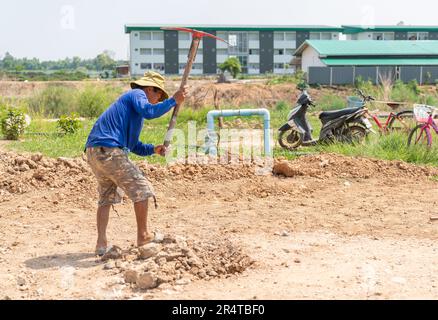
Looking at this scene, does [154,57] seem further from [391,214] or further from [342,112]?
[391,214]

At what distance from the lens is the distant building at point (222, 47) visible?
216ft

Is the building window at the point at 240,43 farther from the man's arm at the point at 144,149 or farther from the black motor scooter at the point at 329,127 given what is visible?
the man's arm at the point at 144,149

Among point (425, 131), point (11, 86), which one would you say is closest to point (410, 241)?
point (425, 131)

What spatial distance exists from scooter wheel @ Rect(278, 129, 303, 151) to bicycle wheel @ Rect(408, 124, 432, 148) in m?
2.12

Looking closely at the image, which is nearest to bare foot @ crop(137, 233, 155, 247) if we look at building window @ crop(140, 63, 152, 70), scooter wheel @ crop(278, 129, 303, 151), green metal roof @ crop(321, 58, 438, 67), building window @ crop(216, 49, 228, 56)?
scooter wheel @ crop(278, 129, 303, 151)

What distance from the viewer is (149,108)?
5012 mm

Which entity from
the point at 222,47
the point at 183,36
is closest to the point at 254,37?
the point at 222,47

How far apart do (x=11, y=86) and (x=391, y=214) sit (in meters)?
41.6

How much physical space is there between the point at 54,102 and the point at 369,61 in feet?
83.4

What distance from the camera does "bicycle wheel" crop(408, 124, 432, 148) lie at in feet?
32.5

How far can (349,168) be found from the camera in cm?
862

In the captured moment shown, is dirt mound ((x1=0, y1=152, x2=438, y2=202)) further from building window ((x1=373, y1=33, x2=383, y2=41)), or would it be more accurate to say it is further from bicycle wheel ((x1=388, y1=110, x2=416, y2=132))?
building window ((x1=373, y1=33, x2=383, y2=41))

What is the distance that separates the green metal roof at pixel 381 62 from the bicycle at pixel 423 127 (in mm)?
29047

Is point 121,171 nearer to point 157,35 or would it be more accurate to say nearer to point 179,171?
point 179,171
